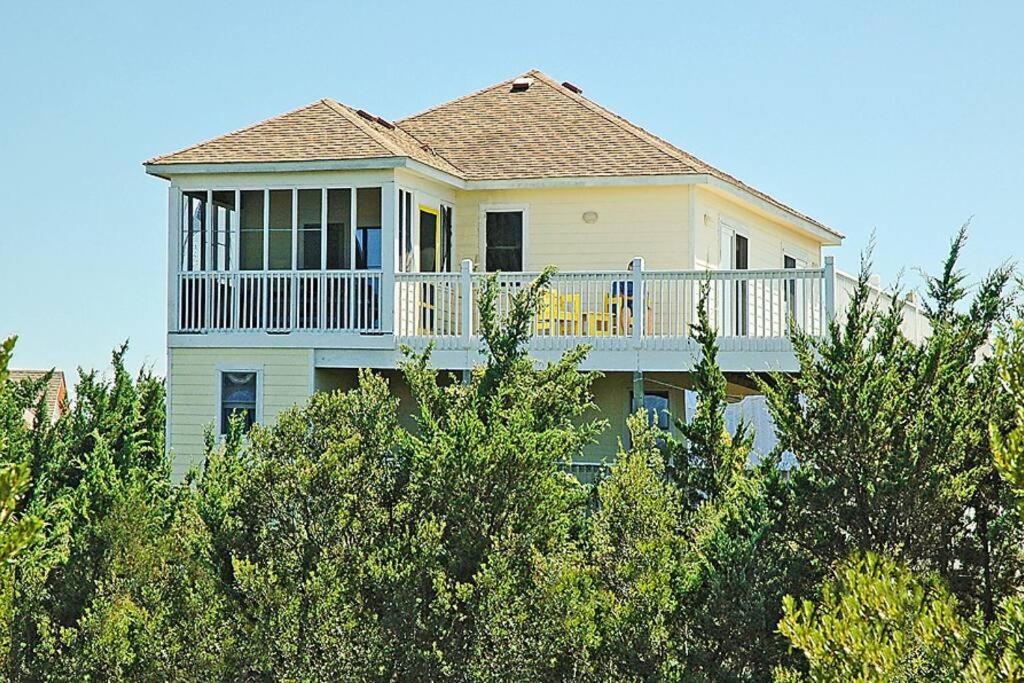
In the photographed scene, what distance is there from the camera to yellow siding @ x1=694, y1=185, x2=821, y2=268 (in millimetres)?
22062

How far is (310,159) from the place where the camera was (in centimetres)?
2036

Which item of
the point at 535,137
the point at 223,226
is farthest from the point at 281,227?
the point at 535,137

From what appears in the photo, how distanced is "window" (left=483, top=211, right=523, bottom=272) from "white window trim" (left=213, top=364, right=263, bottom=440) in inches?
163

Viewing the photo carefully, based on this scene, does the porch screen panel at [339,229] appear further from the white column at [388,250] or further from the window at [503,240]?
the window at [503,240]

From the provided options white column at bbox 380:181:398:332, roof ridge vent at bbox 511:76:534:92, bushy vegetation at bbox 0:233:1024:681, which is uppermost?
roof ridge vent at bbox 511:76:534:92

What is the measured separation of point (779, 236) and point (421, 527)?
14298 mm

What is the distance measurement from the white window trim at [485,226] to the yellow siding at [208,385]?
11.9ft

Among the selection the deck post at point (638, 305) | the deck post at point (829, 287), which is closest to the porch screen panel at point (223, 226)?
the deck post at point (638, 305)

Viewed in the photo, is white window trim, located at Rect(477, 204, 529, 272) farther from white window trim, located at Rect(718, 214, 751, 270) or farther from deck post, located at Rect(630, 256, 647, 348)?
deck post, located at Rect(630, 256, 647, 348)

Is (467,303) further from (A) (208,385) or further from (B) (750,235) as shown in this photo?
(B) (750,235)

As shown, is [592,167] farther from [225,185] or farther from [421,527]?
[421,527]

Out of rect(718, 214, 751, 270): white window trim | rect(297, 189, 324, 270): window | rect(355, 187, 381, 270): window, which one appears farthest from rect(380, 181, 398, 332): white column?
rect(718, 214, 751, 270): white window trim

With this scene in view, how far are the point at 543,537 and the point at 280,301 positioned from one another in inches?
339

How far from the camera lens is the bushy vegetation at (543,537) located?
11.8 m
